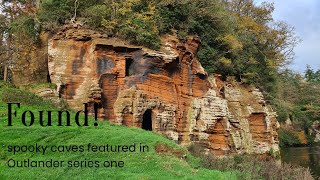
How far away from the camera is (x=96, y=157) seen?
11.3 meters

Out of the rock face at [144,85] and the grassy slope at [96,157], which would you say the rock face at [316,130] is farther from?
the grassy slope at [96,157]

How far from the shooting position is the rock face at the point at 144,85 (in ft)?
59.9

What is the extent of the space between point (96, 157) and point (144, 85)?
7.78 m

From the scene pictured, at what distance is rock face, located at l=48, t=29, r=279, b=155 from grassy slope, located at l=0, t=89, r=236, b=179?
4.41m

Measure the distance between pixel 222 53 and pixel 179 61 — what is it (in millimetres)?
6010

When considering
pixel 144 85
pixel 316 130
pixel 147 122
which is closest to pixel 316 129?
pixel 316 130

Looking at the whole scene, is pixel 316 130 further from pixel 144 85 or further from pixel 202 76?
pixel 144 85

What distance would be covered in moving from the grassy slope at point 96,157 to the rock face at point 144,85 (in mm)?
4407

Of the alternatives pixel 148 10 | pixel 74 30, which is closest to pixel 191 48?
pixel 148 10

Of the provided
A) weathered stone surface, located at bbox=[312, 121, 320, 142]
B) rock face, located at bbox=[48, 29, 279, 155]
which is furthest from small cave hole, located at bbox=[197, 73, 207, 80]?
weathered stone surface, located at bbox=[312, 121, 320, 142]

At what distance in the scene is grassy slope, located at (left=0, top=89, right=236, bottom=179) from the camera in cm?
1010

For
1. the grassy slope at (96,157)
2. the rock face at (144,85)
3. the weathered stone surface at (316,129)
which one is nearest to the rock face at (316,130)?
the weathered stone surface at (316,129)

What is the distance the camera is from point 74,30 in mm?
19438

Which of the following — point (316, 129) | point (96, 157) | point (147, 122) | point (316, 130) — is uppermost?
point (147, 122)
